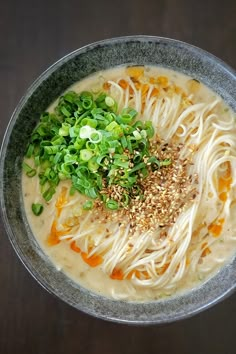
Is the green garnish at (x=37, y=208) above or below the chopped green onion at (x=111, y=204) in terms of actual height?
above

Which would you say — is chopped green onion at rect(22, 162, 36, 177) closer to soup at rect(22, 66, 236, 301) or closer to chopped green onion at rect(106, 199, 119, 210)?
soup at rect(22, 66, 236, 301)

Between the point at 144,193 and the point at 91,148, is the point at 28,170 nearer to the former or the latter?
the point at 91,148

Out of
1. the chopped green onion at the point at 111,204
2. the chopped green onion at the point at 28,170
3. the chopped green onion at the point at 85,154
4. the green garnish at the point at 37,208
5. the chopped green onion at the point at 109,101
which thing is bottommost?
the chopped green onion at the point at 111,204

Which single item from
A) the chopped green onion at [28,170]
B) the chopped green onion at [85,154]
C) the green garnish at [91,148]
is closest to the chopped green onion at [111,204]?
the green garnish at [91,148]

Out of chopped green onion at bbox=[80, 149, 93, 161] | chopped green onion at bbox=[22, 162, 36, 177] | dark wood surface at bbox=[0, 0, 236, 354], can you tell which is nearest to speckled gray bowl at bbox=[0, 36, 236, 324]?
chopped green onion at bbox=[22, 162, 36, 177]

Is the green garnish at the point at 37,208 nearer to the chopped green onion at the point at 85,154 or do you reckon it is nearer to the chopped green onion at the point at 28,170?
the chopped green onion at the point at 28,170

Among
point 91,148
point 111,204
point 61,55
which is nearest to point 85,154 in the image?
point 91,148

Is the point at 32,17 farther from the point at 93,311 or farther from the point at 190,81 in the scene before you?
the point at 93,311

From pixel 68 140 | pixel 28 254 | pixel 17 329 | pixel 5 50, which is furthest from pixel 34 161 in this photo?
pixel 17 329

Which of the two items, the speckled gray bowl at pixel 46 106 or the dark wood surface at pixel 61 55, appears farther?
the dark wood surface at pixel 61 55
